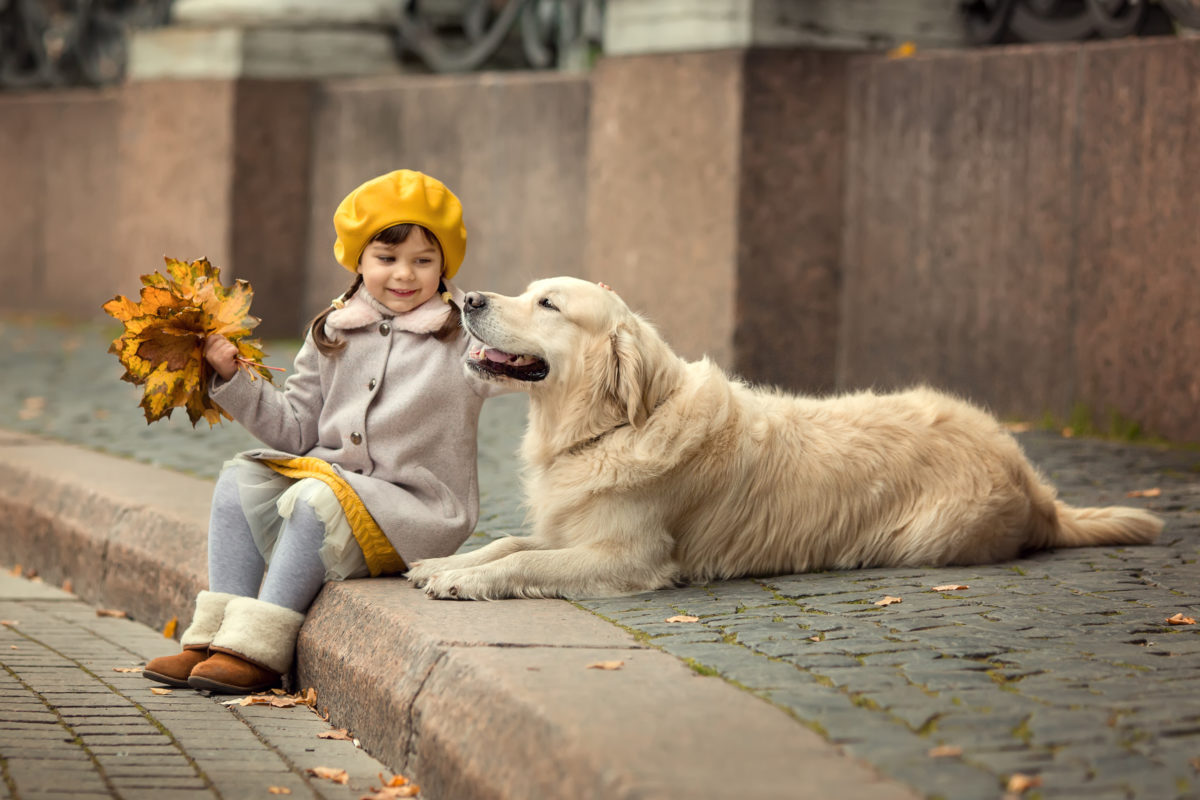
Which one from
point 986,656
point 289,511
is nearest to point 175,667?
point 289,511

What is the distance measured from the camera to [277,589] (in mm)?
4605

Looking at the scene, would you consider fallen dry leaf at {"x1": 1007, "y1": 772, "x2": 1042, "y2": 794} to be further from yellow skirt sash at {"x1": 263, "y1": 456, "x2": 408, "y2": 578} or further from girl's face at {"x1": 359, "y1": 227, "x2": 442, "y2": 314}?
girl's face at {"x1": 359, "y1": 227, "x2": 442, "y2": 314}

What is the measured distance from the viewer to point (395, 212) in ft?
15.3

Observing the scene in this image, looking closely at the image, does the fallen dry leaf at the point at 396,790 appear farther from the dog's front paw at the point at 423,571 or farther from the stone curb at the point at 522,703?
the dog's front paw at the point at 423,571

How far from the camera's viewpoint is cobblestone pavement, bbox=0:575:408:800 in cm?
363

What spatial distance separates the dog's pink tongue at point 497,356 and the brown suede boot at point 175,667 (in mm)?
1200

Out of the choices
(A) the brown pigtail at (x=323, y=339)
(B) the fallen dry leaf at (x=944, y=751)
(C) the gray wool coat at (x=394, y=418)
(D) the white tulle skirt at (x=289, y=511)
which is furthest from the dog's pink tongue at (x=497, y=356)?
(B) the fallen dry leaf at (x=944, y=751)

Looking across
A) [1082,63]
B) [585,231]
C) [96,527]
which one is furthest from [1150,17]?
[96,527]

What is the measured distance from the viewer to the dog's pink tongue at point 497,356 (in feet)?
15.3

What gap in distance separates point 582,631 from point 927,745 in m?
1.15

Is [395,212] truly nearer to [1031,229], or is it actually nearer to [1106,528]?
[1106,528]

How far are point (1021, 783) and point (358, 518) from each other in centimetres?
227

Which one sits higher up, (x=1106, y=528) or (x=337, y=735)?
(x=1106, y=528)

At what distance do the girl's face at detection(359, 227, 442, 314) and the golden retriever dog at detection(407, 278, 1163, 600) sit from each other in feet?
0.91
